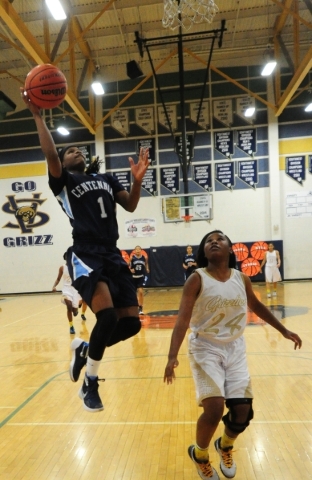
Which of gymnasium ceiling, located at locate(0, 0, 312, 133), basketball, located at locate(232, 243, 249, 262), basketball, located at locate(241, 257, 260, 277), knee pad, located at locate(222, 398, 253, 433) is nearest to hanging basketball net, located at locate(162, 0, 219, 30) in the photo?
gymnasium ceiling, located at locate(0, 0, 312, 133)

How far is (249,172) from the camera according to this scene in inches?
650

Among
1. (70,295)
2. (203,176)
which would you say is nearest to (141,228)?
(203,176)

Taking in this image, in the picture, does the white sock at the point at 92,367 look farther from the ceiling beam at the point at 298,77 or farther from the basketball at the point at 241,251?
the basketball at the point at 241,251

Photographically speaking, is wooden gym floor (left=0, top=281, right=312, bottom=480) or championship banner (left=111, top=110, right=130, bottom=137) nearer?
wooden gym floor (left=0, top=281, right=312, bottom=480)

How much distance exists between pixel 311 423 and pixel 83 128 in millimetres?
15604

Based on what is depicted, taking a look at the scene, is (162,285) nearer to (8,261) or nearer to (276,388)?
(8,261)

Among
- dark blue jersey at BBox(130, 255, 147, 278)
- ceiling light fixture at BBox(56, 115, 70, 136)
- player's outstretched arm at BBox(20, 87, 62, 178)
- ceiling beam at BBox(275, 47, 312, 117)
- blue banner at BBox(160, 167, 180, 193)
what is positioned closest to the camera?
player's outstretched arm at BBox(20, 87, 62, 178)

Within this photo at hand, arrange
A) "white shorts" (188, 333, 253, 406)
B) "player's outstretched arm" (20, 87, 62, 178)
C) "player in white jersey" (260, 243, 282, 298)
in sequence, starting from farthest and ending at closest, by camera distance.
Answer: "player in white jersey" (260, 243, 282, 298)
"player's outstretched arm" (20, 87, 62, 178)
"white shorts" (188, 333, 253, 406)

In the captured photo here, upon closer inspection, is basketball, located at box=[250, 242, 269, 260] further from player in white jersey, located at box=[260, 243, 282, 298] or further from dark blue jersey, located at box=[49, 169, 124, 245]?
dark blue jersey, located at box=[49, 169, 124, 245]

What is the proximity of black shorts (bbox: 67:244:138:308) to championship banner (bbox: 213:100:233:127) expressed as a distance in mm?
14730

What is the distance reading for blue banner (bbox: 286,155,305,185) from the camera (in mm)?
16266

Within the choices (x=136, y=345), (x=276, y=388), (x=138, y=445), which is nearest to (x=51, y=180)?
(x=138, y=445)

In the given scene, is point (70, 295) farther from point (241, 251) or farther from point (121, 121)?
point (121, 121)

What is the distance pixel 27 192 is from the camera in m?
17.8
